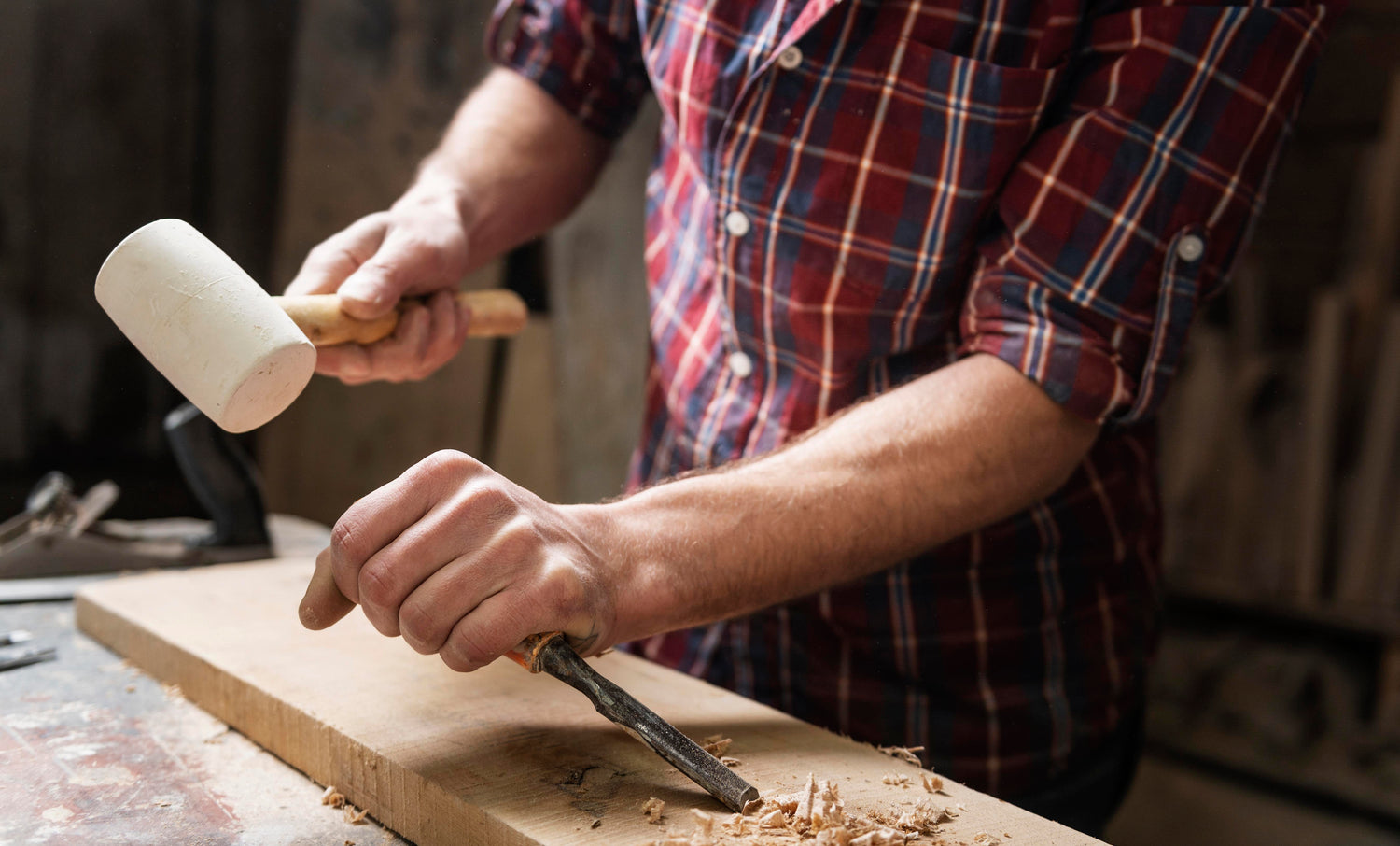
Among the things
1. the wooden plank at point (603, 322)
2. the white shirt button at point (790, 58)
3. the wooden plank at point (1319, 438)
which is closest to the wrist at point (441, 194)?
the white shirt button at point (790, 58)

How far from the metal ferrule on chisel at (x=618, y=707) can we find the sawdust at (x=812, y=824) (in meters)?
0.04

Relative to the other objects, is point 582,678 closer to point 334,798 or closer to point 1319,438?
point 334,798

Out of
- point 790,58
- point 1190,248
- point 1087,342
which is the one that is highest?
point 790,58

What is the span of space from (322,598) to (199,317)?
10.0 inches

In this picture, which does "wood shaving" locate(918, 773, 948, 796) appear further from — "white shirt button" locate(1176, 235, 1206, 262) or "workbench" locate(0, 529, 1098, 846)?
"white shirt button" locate(1176, 235, 1206, 262)

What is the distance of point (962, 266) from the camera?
1238 millimetres

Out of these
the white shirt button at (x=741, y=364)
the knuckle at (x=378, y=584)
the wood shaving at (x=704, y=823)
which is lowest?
the wood shaving at (x=704, y=823)

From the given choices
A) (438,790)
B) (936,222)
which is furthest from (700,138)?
(438,790)

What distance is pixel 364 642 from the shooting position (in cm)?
121

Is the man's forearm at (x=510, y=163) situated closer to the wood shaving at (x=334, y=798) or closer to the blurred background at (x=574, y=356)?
the blurred background at (x=574, y=356)

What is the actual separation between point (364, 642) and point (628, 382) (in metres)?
1.86

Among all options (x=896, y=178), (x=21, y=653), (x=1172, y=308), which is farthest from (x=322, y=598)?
(x=1172, y=308)

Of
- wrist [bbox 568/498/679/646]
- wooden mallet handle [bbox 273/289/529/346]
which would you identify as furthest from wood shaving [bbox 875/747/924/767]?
wooden mallet handle [bbox 273/289/529/346]

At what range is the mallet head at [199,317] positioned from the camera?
2.90 ft
